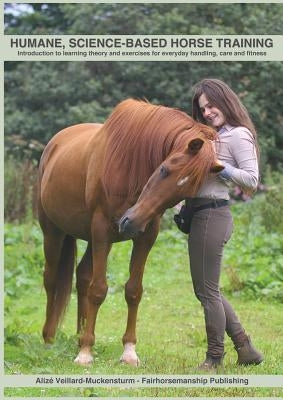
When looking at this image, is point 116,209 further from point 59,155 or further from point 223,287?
point 223,287

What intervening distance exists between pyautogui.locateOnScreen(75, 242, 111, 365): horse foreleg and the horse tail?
1.01 metres

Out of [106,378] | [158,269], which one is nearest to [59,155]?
[106,378]

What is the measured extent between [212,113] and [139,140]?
479mm

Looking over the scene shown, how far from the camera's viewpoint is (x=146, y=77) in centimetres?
1249

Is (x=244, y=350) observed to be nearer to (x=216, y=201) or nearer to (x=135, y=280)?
(x=135, y=280)

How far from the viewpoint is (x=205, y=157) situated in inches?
174

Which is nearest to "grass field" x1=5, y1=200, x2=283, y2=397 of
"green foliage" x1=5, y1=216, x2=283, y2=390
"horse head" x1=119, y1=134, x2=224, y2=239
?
"green foliage" x1=5, y1=216, x2=283, y2=390

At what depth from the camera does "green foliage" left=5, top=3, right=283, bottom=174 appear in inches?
472

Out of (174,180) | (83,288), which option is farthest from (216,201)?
(83,288)

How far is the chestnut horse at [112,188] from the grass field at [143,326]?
10.1 inches

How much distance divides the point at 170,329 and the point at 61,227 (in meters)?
1.82

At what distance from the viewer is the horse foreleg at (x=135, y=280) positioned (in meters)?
5.15

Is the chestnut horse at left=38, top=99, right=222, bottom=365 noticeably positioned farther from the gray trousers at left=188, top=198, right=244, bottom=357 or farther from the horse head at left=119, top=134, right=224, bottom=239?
the gray trousers at left=188, top=198, right=244, bottom=357

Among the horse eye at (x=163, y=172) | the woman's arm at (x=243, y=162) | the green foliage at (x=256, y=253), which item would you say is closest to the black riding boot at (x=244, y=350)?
the woman's arm at (x=243, y=162)
